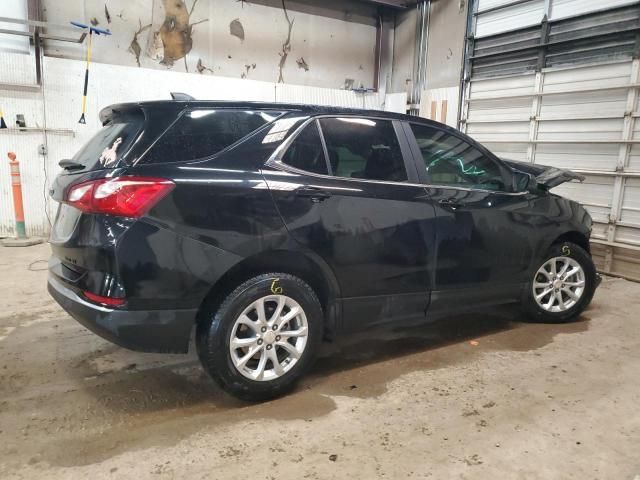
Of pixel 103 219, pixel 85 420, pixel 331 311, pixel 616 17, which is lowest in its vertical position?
pixel 85 420

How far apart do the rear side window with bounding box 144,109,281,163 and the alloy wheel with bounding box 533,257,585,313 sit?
2472mm

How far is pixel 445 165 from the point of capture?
314cm

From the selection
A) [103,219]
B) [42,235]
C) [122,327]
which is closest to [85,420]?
[122,327]

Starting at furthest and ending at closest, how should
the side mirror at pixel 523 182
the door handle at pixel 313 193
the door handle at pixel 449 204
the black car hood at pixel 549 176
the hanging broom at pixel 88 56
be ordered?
the hanging broom at pixel 88 56 < the black car hood at pixel 549 176 < the side mirror at pixel 523 182 < the door handle at pixel 449 204 < the door handle at pixel 313 193

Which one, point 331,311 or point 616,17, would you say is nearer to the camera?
point 331,311

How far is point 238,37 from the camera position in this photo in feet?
25.0

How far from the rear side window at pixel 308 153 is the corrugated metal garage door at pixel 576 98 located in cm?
432

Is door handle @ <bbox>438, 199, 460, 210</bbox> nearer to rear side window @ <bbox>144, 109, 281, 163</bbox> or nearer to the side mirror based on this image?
the side mirror

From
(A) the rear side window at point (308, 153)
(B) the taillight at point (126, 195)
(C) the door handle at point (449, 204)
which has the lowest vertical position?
(C) the door handle at point (449, 204)

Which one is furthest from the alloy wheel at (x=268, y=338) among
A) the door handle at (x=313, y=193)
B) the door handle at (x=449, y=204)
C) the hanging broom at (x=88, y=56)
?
the hanging broom at (x=88, y=56)

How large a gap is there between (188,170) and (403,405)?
5.34 feet

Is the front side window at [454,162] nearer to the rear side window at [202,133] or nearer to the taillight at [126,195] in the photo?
the rear side window at [202,133]

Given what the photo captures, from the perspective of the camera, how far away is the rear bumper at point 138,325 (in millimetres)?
2150

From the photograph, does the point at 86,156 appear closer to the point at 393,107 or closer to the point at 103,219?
the point at 103,219
